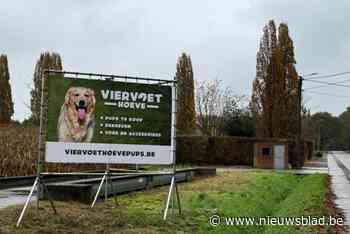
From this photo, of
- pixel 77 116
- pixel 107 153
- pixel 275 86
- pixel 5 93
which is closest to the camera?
pixel 77 116

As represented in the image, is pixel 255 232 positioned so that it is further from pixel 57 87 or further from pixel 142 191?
pixel 142 191

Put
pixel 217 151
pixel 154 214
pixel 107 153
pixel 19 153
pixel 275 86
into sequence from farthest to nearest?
1. pixel 275 86
2. pixel 217 151
3. pixel 19 153
4. pixel 154 214
5. pixel 107 153

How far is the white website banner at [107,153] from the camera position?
37.8 feet

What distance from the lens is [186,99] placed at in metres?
68.6

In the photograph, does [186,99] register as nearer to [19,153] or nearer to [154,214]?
[19,153]

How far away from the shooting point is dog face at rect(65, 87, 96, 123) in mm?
11586

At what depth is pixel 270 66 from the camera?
195 ft

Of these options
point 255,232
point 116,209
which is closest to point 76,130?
point 116,209

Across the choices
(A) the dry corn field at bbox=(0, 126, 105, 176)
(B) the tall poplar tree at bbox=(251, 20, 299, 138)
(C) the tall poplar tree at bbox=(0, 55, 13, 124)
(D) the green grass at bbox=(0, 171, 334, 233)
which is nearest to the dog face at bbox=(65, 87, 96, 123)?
(D) the green grass at bbox=(0, 171, 334, 233)

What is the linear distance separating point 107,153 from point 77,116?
3.16 ft

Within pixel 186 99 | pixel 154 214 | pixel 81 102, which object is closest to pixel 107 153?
pixel 81 102

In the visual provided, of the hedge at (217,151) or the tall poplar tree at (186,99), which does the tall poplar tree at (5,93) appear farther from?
the hedge at (217,151)

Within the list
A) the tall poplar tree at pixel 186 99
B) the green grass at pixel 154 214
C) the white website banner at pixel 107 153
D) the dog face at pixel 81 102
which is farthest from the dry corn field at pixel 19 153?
the tall poplar tree at pixel 186 99

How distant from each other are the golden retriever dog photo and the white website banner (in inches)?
6.3
